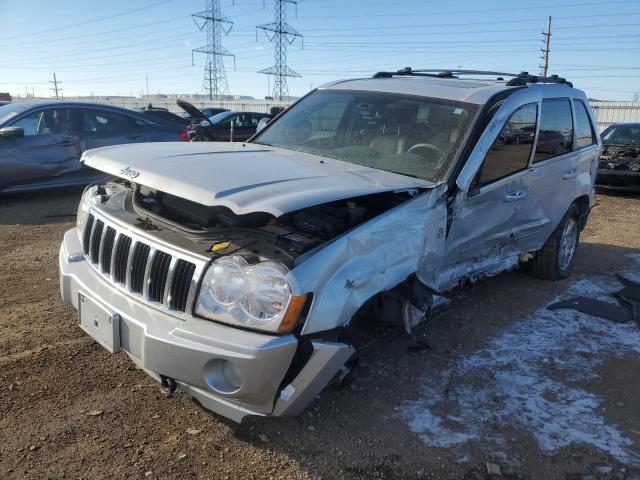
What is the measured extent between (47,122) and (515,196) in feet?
22.7

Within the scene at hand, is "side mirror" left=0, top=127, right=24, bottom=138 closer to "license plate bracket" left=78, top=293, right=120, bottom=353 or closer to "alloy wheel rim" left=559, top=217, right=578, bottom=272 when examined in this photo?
"license plate bracket" left=78, top=293, right=120, bottom=353

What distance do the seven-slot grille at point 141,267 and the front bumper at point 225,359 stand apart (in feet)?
0.30

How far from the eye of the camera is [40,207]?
767cm

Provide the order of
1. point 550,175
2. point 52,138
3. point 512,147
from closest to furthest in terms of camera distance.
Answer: point 512,147 < point 550,175 < point 52,138

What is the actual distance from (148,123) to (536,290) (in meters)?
6.80

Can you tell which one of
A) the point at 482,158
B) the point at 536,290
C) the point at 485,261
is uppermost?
the point at 482,158

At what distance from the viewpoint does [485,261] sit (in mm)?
4059

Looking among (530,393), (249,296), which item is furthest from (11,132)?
(530,393)

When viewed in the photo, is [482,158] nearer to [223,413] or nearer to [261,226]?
[261,226]

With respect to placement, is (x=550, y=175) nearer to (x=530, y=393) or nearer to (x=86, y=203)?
(x=530, y=393)

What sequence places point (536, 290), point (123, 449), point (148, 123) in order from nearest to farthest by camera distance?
point (123, 449), point (536, 290), point (148, 123)

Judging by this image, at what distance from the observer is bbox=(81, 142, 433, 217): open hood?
2443 mm

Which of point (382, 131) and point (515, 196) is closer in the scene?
point (382, 131)

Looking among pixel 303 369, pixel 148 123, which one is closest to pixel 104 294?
pixel 303 369
